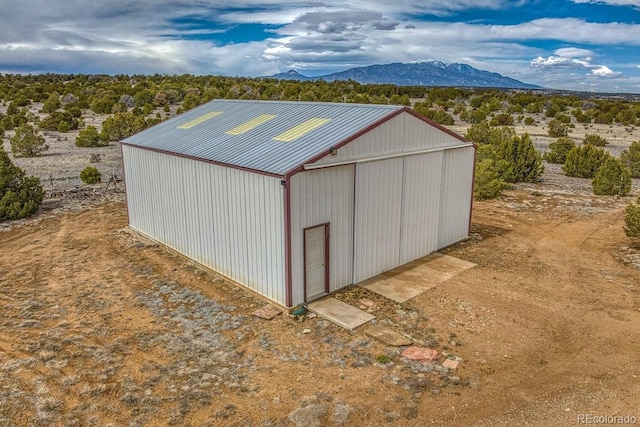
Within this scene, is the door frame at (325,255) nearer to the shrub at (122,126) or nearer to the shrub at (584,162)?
the shrub at (584,162)

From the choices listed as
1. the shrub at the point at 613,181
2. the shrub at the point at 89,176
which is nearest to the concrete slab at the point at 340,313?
the shrub at the point at 89,176

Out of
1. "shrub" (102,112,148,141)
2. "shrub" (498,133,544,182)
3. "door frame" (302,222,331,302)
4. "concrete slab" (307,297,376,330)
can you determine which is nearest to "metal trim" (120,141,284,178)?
"door frame" (302,222,331,302)

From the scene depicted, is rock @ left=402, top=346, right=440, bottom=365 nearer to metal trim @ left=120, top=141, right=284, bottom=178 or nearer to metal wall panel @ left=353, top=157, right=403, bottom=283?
metal wall panel @ left=353, top=157, right=403, bottom=283

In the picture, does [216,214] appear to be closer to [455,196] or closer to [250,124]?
[250,124]

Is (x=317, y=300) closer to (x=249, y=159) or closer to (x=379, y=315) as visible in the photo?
(x=379, y=315)

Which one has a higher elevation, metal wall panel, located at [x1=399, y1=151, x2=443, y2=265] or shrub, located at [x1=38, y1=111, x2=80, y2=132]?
shrub, located at [x1=38, y1=111, x2=80, y2=132]
